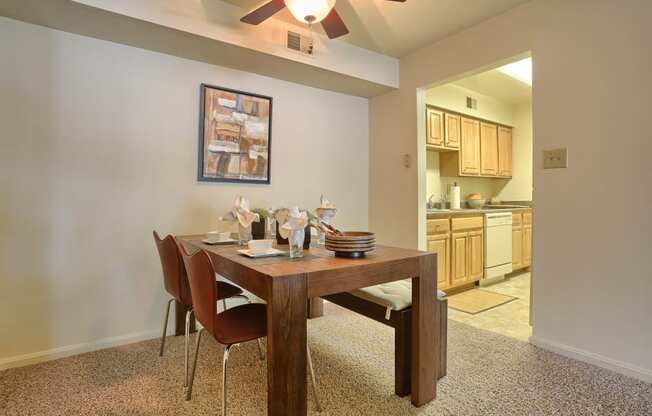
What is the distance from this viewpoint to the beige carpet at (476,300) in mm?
3187

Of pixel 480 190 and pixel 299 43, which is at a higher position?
pixel 299 43

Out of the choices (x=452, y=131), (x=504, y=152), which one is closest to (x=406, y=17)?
(x=452, y=131)

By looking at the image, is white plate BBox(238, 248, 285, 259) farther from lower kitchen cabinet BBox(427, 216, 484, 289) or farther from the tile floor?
lower kitchen cabinet BBox(427, 216, 484, 289)

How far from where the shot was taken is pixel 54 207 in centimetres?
215

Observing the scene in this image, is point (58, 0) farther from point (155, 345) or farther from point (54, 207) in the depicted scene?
point (155, 345)

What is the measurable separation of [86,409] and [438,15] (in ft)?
10.9

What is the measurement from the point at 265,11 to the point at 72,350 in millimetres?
2491

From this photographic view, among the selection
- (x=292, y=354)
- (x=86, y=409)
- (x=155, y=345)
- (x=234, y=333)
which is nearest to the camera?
(x=292, y=354)

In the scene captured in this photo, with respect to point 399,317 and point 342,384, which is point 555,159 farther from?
point 342,384

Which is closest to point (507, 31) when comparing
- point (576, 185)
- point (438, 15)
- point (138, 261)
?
point (438, 15)

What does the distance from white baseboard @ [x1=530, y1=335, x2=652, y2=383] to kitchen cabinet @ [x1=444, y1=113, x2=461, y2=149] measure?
93.0 inches

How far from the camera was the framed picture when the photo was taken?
2.65 m

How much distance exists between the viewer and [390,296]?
70.9 inches

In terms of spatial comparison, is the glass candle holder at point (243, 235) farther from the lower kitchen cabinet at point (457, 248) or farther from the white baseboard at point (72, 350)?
the lower kitchen cabinet at point (457, 248)
